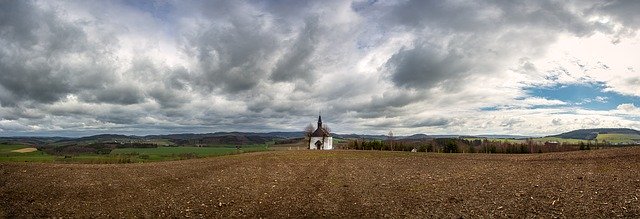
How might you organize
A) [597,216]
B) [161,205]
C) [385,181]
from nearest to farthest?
1. [597,216]
2. [161,205]
3. [385,181]

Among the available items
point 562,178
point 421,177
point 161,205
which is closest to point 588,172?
point 562,178

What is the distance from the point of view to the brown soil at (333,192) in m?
20.1

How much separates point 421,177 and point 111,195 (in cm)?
2027

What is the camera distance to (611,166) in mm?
29391

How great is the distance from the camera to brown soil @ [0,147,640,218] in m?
20.1

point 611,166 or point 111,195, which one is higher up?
point 611,166

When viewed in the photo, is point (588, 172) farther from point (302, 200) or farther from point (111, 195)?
point (111, 195)

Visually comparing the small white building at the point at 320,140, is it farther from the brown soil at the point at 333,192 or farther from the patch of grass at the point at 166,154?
the brown soil at the point at 333,192

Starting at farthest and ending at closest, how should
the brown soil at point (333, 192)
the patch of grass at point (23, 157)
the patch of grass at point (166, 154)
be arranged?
1. the patch of grass at point (166, 154)
2. the patch of grass at point (23, 157)
3. the brown soil at point (333, 192)

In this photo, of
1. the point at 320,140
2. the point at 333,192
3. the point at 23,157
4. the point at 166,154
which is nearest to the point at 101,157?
the point at 23,157

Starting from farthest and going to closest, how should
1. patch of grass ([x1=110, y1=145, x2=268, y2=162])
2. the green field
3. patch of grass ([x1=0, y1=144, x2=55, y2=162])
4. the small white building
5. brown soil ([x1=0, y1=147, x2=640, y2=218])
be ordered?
the small white building
patch of grass ([x1=110, y1=145, x2=268, y2=162])
patch of grass ([x1=0, y1=144, x2=55, y2=162])
the green field
brown soil ([x1=0, y1=147, x2=640, y2=218])

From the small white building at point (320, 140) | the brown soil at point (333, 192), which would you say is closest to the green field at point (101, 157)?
the small white building at point (320, 140)

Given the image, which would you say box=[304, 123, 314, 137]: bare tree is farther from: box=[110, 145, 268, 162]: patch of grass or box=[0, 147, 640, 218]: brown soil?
box=[0, 147, 640, 218]: brown soil

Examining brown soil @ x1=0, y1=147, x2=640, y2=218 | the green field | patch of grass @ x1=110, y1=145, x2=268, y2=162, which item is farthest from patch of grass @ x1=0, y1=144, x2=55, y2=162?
brown soil @ x1=0, y1=147, x2=640, y2=218
